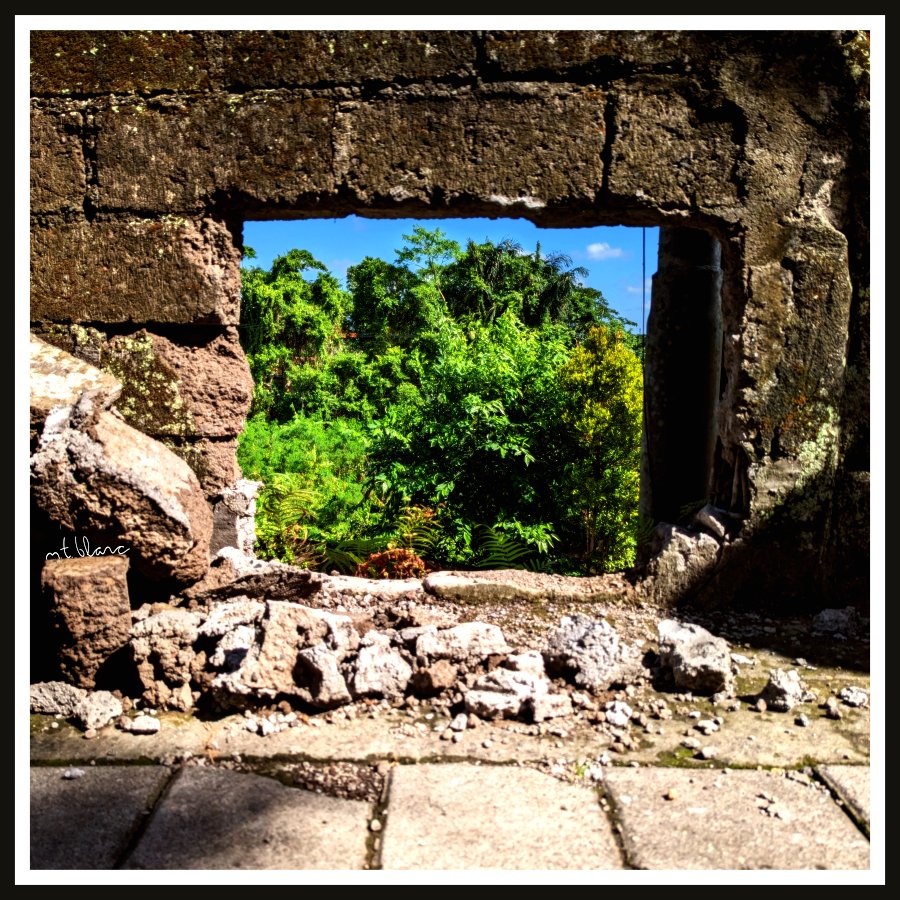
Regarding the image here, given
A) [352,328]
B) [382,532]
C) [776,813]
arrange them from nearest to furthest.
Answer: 1. [776,813]
2. [382,532]
3. [352,328]

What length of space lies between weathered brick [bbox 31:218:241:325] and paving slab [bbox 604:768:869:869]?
114 inches

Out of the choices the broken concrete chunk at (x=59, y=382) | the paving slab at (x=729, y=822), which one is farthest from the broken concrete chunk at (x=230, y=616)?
the paving slab at (x=729, y=822)

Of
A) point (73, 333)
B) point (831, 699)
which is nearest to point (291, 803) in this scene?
point (831, 699)

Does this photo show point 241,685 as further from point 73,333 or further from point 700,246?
point 700,246

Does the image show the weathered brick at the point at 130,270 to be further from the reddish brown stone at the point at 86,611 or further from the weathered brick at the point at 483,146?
the reddish brown stone at the point at 86,611

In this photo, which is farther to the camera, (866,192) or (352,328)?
(352,328)

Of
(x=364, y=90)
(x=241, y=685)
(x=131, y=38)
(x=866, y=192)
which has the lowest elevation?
(x=241, y=685)

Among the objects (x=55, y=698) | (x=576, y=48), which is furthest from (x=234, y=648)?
(x=576, y=48)

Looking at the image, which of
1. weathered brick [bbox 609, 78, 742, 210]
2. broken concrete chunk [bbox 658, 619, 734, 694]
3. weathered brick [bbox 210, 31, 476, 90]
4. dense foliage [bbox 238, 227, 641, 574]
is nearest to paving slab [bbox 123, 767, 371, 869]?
broken concrete chunk [bbox 658, 619, 734, 694]

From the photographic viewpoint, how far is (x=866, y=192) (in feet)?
13.6

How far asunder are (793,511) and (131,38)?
154 inches

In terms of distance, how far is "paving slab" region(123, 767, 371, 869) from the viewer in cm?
260

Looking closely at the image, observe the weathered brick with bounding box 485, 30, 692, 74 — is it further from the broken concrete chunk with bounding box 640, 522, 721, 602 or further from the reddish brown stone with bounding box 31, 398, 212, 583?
the reddish brown stone with bounding box 31, 398, 212, 583

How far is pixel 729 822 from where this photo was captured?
2812 mm
